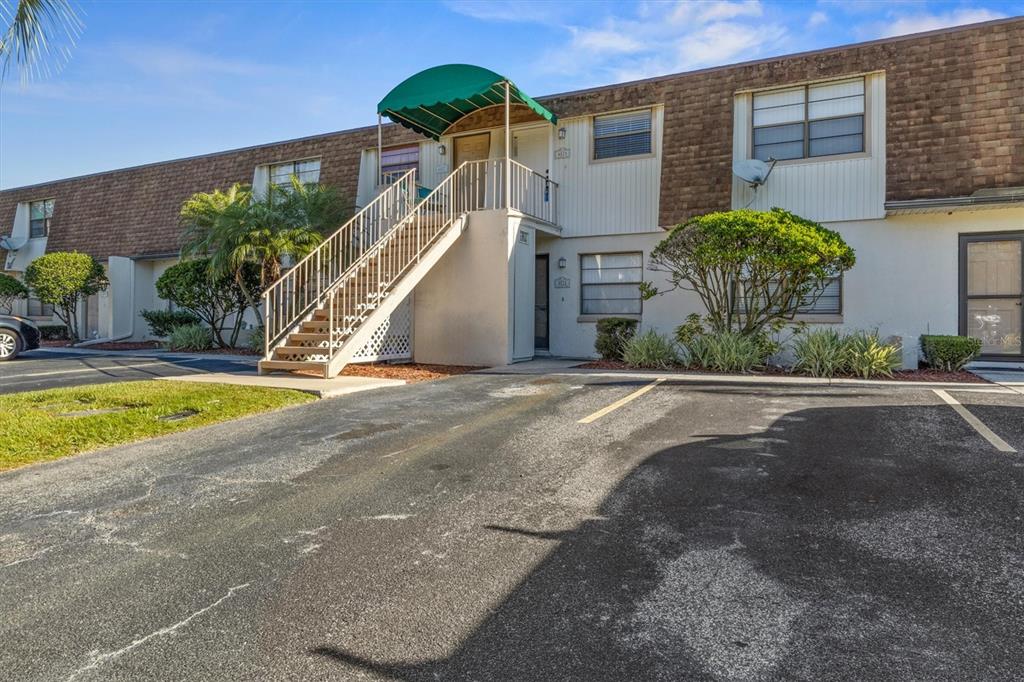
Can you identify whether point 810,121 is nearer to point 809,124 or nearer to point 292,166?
point 809,124

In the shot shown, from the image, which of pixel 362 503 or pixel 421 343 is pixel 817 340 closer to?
pixel 421 343

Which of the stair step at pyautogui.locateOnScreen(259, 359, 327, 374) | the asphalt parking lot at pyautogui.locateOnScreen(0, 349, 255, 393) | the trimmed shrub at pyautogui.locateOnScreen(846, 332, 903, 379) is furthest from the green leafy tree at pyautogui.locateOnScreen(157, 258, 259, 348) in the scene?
the trimmed shrub at pyautogui.locateOnScreen(846, 332, 903, 379)

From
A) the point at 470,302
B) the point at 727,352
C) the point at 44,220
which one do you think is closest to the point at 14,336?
the point at 470,302

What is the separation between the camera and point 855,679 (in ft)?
7.11

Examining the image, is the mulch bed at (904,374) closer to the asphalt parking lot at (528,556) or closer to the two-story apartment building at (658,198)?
the two-story apartment building at (658,198)

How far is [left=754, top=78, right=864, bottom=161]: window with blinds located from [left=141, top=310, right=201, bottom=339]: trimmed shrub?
14.7 m

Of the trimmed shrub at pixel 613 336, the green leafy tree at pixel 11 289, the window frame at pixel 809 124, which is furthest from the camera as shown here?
the green leafy tree at pixel 11 289

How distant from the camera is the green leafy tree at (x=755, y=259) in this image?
9453 mm

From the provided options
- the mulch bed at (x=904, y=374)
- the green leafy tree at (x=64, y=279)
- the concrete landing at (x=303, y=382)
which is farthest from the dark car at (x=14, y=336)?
the mulch bed at (x=904, y=374)

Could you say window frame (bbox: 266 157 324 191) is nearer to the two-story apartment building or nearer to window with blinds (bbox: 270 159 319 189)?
window with blinds (bbox: 270 159 319 189)

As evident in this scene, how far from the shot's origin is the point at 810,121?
39.2 feet

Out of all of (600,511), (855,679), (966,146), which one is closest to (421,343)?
(600,511)

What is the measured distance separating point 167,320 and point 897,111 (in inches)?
705

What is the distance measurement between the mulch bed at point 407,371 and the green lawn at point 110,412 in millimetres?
2196
